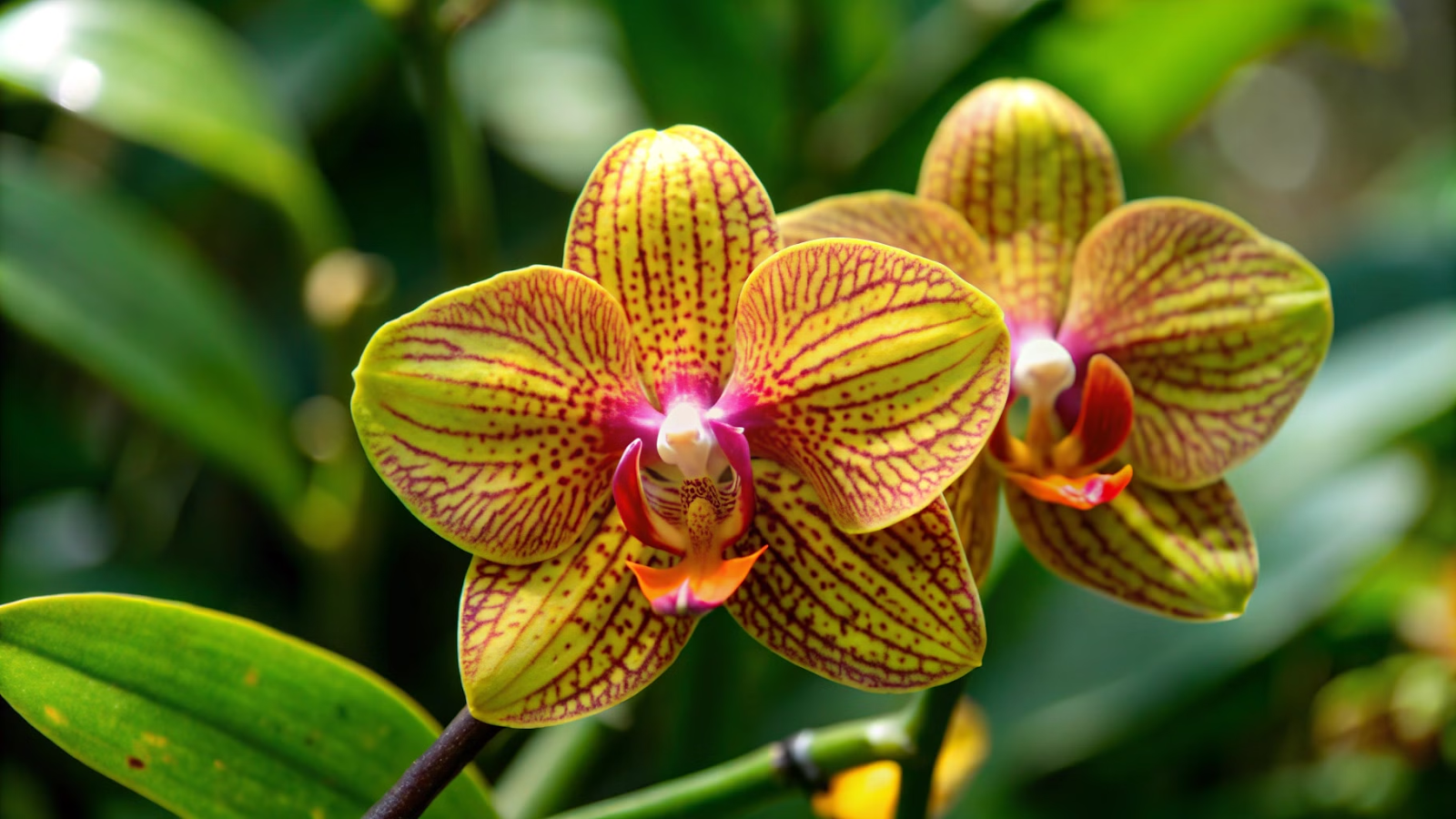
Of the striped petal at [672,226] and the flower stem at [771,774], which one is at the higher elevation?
the striped petal at [672,226]

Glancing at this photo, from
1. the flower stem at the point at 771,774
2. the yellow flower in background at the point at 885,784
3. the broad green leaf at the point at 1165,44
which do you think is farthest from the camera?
the broad green leaf at the point at 1165,44

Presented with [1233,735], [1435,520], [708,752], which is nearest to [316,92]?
[708,752]

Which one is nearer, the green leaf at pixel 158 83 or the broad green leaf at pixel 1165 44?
the green leaf at pixel 158 83

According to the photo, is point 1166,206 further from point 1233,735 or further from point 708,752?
point 1233,735

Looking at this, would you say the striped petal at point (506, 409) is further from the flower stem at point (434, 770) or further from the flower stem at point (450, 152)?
the flower stem at point (450, 152)

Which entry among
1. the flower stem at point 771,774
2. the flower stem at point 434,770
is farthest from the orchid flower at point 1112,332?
the flower stem at point 434,770

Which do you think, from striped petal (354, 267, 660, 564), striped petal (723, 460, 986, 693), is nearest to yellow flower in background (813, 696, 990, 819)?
striped petal (723, 460, 986, 693)

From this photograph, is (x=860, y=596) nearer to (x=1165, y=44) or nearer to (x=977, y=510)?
(x=977, y=510)

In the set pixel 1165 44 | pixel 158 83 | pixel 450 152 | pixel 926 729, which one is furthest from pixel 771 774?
pixel 1165 44
